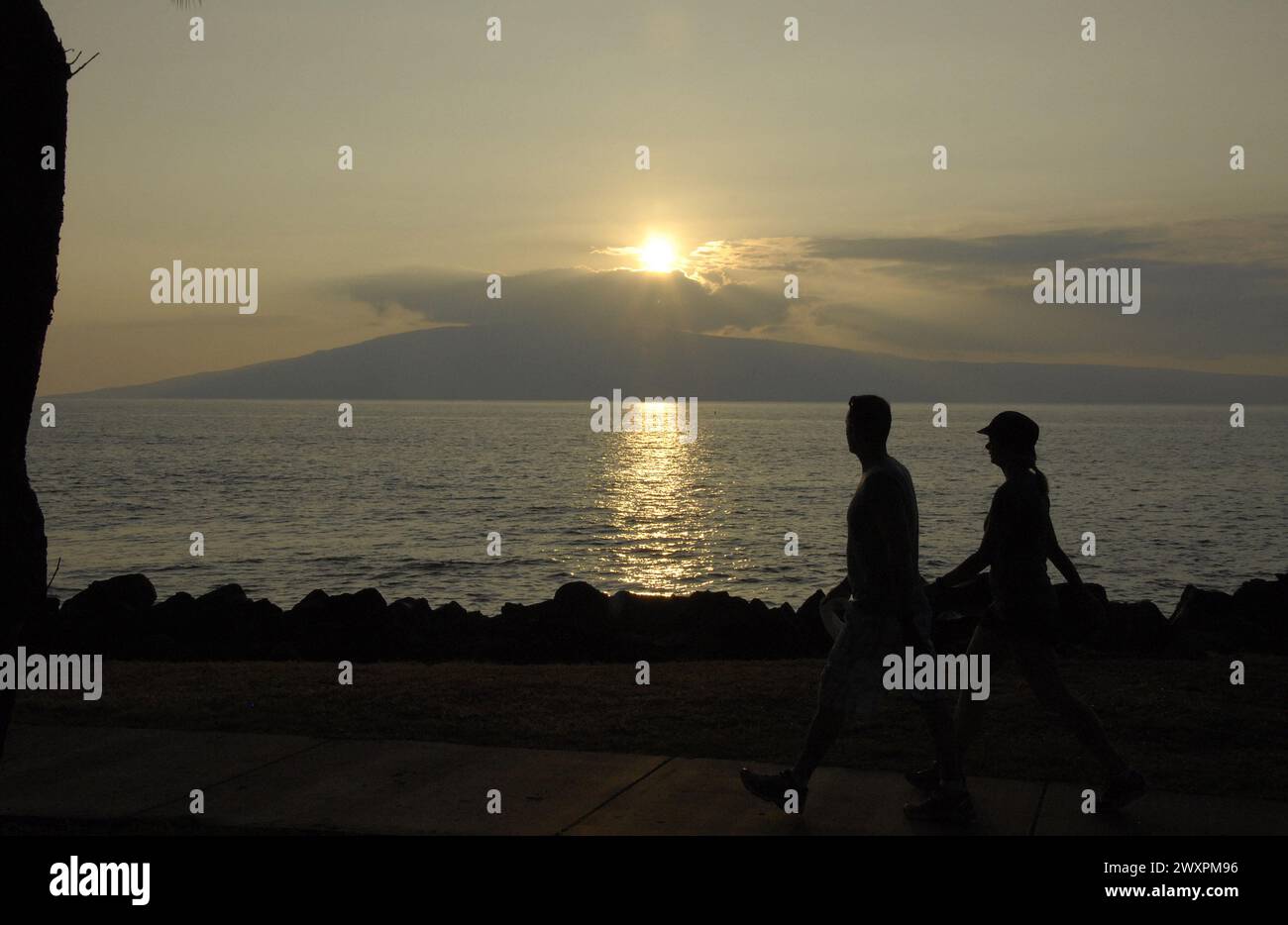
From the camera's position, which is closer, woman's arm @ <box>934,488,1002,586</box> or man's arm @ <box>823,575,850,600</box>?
woman's arm @ <box>934,488,1002,586</box>

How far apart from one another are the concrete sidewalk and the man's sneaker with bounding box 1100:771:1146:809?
0.11 meters

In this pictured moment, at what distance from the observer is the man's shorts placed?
5.83 meters

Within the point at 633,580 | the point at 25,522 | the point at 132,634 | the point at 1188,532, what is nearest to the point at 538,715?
the point at 25,522

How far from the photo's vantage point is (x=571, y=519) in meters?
53.6

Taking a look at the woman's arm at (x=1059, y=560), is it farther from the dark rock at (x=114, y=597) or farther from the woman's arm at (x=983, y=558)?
the dark rock at (x=114, y=597)

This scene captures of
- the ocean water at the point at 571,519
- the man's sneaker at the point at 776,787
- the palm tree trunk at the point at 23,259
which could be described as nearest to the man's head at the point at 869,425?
the man's sneaker at the point at 776,787

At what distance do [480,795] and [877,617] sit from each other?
7.87ft

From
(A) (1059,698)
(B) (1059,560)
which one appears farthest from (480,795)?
(B) (1059,560)

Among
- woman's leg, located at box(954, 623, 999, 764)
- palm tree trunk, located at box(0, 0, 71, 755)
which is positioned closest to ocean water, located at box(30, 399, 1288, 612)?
woman's leg, located at box(954, 623, 999, 764)

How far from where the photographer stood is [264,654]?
660 inches

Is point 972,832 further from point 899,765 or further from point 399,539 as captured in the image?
point 399,539

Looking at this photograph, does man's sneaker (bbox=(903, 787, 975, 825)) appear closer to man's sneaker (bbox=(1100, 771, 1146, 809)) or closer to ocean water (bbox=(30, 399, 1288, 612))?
man's sneaker (bbox=(1100, 771, 1146, 809))

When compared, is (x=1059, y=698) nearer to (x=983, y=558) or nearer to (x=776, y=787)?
(x=983, y=558)
